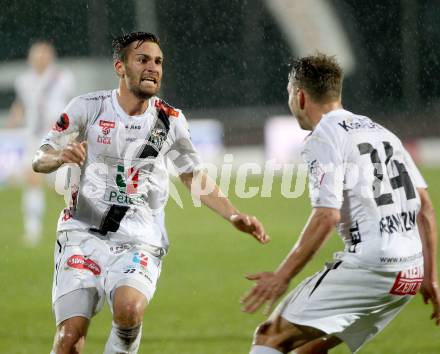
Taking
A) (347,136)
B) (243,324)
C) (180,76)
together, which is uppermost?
(180,76)

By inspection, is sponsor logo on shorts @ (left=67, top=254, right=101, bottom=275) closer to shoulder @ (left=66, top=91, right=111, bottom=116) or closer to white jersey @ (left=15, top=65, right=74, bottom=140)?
shoulder @ (left=66, top=91, right=111, bottom=116)

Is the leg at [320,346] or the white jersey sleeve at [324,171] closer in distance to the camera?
the white jersey sleeve at [324,171]

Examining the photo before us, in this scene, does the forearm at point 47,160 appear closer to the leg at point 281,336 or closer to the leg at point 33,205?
the leg at point 281,336

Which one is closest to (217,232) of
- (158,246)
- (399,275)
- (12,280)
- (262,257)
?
(262,257)

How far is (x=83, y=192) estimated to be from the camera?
5.51m

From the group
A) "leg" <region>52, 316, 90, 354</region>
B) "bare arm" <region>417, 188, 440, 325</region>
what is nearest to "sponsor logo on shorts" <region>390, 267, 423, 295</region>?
"bare arm" <region>417, 188, 440, 325</region>

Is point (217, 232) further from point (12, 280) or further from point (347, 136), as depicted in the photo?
point (347, 136)

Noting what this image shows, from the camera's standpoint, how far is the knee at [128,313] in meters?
5.02

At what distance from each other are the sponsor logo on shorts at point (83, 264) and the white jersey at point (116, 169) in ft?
0.67

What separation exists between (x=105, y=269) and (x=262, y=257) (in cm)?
626

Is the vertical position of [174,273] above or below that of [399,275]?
below

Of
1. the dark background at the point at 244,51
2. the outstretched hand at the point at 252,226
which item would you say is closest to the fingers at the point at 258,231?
the outstretched hand at the point at 252,226

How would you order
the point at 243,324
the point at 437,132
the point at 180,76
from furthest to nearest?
1. the point at 180,76
2. the point at 437,132
3. the point at 243,324

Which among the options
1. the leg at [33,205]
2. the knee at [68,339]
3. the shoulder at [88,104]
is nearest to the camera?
the knee at [68,339]
